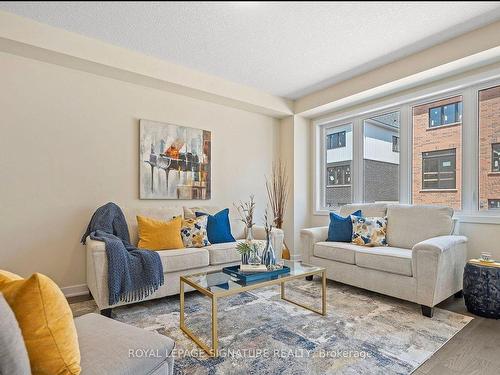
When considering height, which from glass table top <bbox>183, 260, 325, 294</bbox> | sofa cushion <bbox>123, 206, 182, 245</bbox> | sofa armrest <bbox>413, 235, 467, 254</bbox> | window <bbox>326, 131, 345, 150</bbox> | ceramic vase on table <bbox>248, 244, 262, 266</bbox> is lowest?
glass table top <bbox>183, 260, 325, 294</bbox>

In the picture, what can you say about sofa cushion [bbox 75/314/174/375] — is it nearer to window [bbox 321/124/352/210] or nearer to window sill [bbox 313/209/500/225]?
window sill [bbox 313/209/500/225]

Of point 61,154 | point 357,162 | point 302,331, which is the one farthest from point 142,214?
point 357,162

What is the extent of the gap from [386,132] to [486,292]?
240cm

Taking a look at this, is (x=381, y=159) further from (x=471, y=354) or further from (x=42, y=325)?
(x=42, y=325)

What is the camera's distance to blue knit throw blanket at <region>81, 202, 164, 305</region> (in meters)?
2.47

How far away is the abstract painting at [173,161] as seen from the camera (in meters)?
3.59

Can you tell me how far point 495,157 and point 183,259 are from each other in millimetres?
3450

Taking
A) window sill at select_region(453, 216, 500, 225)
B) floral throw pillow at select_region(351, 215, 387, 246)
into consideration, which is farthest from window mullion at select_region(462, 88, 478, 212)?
floral throw pillow at select_region(351, 215, 387, 246)

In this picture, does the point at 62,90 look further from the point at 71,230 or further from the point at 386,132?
the point at 386,132

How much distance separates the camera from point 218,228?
141 inches

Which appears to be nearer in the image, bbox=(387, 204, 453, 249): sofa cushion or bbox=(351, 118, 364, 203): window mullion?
bbox=(387, 204, 453, 249): sofa cushion

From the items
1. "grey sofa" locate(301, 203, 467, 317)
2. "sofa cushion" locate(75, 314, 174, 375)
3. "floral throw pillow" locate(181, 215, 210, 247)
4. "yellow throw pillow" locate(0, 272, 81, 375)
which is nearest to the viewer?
"yellow throw pillow" locate(0, 272, 81, 375)

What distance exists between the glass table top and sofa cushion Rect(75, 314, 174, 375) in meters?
0.69

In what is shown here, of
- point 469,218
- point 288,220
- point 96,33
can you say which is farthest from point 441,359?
point 96,33
